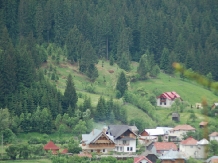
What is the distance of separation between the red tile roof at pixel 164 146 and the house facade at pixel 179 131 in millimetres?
3947

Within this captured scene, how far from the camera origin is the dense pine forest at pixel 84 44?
209 feet

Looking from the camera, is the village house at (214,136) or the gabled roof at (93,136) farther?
the village house at (214,136)

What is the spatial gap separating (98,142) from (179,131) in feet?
31.9

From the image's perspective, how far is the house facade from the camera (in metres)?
65.7

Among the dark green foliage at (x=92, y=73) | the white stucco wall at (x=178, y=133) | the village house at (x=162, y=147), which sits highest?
the dark green foliage at (x=92, y=73)

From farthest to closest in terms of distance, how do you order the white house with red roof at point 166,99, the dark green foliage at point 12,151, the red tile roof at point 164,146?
the white house with red roof at point 166,99 → the red tile roof at point 164,146 → the dark green foliage at point 12,151

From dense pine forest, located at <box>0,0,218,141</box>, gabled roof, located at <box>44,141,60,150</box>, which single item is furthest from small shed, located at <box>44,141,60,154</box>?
dense pine forest, located at <box>0,0,218,141</box>

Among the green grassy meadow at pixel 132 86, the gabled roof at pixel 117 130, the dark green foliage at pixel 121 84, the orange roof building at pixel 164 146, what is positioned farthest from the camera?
the dark green foliage at pixel 121 84

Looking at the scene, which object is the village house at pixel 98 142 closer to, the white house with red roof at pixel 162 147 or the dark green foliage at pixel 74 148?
the dark green foliage at pixel 74 148

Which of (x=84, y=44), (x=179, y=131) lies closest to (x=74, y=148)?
(x=179, y=131)

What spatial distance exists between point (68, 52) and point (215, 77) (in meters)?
20.3

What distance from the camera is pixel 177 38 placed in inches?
3834

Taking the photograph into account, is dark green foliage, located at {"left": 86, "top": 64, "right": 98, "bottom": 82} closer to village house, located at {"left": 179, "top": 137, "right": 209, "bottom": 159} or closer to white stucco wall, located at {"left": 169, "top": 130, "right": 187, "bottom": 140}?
white stucco wall, located at {"left": 169, "top": 130, "right": 187, "bottom": 140}

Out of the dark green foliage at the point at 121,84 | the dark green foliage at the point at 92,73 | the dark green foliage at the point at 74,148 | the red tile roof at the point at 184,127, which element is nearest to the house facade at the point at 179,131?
the red tile roof at the point at 184,127
